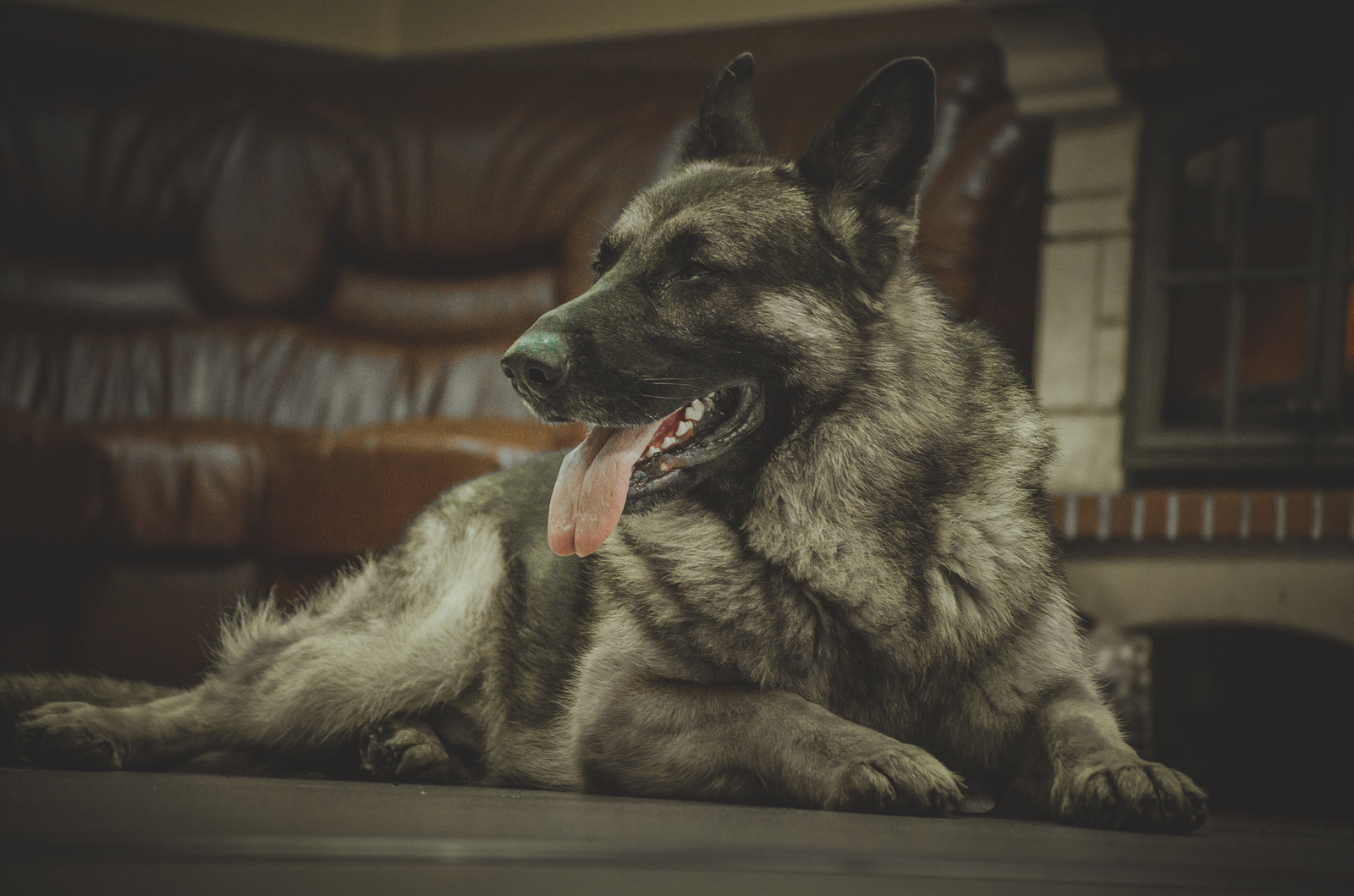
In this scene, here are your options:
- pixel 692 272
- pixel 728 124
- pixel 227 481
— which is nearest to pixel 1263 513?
pixel 728 124

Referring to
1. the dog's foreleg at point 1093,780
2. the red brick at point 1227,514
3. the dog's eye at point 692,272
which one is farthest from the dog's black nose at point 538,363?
the red brick at point 1227,514

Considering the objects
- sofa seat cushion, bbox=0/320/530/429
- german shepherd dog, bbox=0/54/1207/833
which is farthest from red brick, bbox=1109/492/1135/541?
german shepherd dog, bbox=0/54/1207/833

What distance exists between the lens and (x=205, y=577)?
7.77ft

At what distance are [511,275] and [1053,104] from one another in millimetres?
1708

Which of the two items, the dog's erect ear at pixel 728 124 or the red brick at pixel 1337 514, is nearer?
the dog's erect ear at pixel 728 124

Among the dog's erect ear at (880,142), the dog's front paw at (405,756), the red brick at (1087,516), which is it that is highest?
the dog's erect ear at (880,142)

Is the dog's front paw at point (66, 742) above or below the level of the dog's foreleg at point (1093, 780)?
below

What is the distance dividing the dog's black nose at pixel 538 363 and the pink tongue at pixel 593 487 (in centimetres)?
9

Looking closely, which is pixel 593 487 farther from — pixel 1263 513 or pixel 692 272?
pixel 1263 513

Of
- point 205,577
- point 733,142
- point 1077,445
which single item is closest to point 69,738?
point 733,142

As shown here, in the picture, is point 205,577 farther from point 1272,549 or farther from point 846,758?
point 1272,549

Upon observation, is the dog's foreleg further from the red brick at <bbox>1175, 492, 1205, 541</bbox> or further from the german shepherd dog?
the red brick at <bbox>1175, 492, 1205, 541</bbox>

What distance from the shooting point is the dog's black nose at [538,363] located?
1082 mm

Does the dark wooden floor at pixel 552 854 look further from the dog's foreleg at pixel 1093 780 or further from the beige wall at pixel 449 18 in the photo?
the beige wall at pixel 449 18
